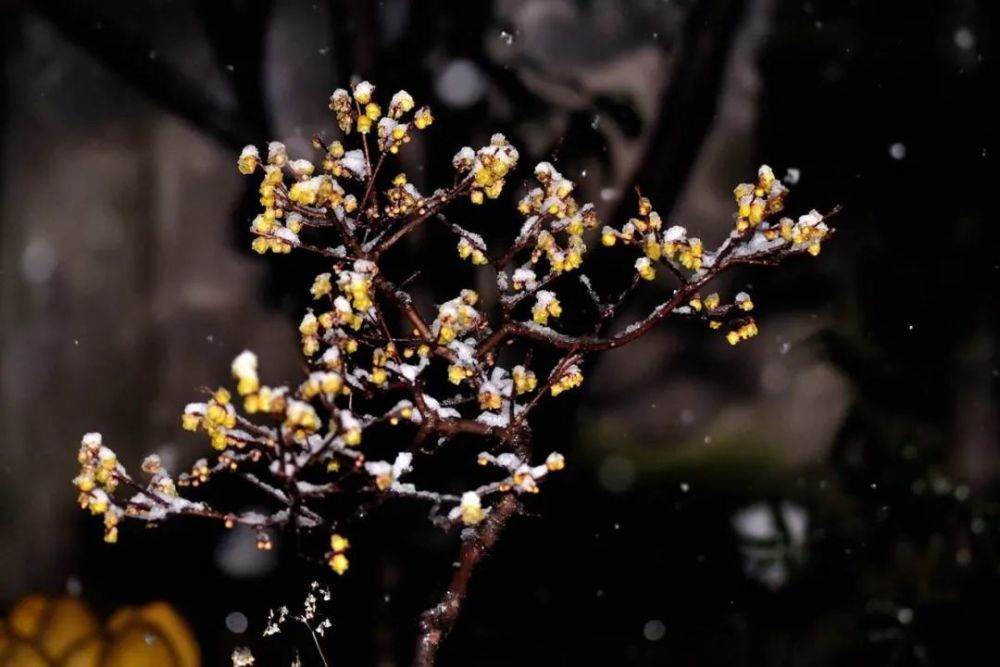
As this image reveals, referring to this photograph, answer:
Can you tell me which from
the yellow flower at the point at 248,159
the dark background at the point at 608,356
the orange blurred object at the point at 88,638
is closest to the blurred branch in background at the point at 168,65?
the dark background at the point at 608,356

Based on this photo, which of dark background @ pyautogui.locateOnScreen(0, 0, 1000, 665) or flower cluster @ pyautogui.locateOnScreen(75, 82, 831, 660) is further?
dark background @ pyautogui.locateOnScreen(0, 0, 1000, 665)

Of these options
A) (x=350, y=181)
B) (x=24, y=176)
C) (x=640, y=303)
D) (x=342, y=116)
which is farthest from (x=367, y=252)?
(x=24, y=176)

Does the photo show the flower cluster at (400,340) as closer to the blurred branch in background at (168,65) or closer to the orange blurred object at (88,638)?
the orange blurred object at (88,638)

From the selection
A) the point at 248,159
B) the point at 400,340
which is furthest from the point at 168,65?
the point at 400,340

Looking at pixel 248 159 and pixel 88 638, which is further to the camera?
pixel 88 638

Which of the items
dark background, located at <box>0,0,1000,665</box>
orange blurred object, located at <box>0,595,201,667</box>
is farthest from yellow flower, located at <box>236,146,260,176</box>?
orange blurred object, located at <box>0,595,201,667</box>

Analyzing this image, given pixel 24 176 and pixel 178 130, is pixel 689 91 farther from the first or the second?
pixel 24 176

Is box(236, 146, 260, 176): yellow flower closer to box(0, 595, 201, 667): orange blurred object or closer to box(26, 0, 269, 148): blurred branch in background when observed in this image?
box(26, 0, 269, 148): blurred branch in background

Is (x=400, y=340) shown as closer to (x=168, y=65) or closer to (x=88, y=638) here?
(x=88, y=638)
